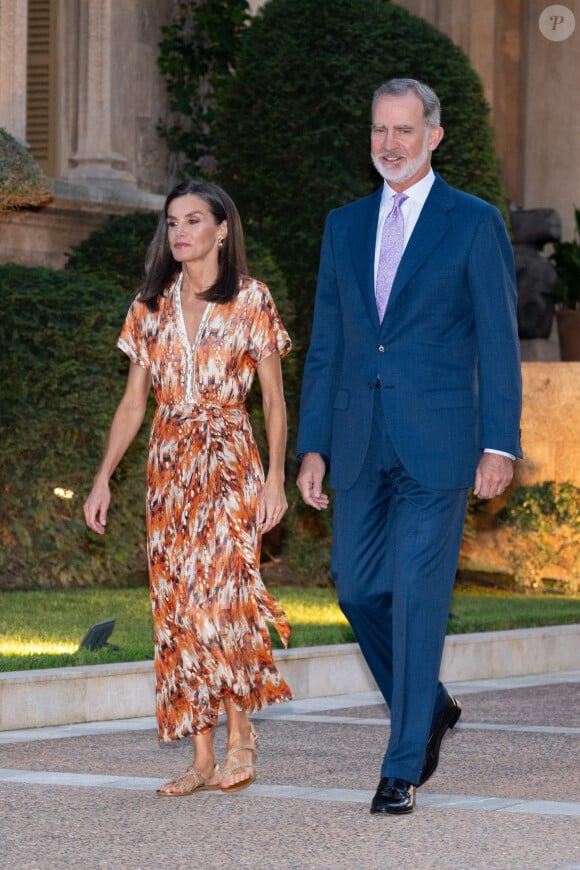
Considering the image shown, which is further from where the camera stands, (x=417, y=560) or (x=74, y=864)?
(x=417, y=560)

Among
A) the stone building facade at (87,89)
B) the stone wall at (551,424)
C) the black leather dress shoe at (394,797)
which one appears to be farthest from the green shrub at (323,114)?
the black leather dress shoe at (394,797)

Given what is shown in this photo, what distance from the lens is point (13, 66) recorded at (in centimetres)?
1550

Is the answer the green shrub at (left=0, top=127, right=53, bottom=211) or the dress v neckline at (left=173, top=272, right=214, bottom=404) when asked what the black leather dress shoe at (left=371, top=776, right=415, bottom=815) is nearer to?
the dress v neckline at (left=173, top=272, right=214, bottom=404)

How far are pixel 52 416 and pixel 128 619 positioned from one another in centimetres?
190

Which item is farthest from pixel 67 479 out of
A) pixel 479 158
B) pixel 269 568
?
pixel 479 158

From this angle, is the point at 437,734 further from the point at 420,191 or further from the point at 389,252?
the point at 420,191

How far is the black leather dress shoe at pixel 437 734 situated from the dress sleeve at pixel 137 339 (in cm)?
153

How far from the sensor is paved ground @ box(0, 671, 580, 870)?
5.22 m

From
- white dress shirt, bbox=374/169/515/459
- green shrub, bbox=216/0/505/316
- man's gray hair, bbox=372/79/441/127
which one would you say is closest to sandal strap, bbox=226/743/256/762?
white dress shirt, bbox=374/169/515/459

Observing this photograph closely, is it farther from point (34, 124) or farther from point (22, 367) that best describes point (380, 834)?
point (34, 124)

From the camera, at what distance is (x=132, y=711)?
876cm

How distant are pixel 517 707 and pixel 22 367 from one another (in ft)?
15.5

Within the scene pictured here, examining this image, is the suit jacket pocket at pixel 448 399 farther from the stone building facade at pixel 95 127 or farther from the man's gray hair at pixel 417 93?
the stone building facade at pixel 95 127

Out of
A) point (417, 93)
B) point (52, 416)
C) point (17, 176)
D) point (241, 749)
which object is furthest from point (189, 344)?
point (52, 416)
